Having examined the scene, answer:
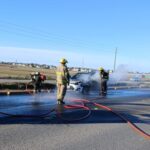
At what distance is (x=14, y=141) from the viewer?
31.0ft

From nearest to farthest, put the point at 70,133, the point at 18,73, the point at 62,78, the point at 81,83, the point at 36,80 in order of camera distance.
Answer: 1. the point at 70,133
2. the point at 62,78
3. the point at 36,80
4. the point at 81,83
5. the point at 18,73

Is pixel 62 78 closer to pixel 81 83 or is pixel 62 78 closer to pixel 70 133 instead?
pixel 70 133

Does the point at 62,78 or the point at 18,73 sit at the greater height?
the point at 18,73

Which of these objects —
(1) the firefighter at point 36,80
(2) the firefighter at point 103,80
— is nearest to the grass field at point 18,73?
(2) the firefighter at point 103,80

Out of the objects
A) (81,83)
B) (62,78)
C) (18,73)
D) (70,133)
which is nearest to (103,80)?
(81,83)

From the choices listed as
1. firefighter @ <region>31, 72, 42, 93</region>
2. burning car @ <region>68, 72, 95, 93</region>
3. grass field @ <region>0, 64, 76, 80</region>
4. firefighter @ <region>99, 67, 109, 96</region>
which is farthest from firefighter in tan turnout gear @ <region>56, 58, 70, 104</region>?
grass field @ <region>0, 64, 76, 80</region>

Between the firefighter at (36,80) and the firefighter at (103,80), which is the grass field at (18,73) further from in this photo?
the firefighter at (36,80)

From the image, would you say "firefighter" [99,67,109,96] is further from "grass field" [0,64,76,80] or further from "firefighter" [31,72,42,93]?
"grass field" [0,64,76,80]

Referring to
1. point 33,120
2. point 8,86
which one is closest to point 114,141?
point 33,120

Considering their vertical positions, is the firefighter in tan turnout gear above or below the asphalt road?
above

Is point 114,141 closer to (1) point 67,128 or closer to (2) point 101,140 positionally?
(2) point 101,140

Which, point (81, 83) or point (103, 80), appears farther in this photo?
point (81, 83)

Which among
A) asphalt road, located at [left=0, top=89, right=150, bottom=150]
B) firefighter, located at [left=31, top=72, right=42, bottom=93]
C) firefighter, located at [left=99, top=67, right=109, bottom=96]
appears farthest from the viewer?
firefighter, located at [left=99, top=67, right=109, bottom=96]

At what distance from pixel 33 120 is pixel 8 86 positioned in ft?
62.0
